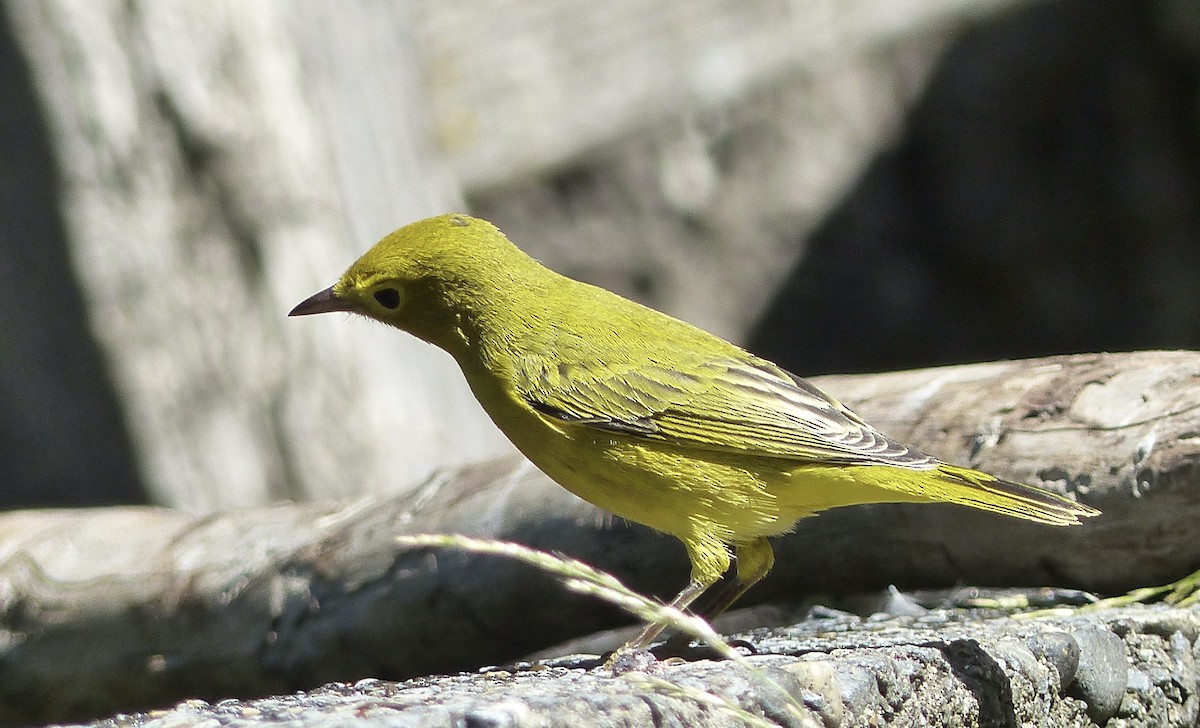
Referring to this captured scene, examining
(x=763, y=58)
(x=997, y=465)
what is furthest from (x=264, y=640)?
(x=763, y=58)

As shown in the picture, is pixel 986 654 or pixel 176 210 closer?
pixel 986 654

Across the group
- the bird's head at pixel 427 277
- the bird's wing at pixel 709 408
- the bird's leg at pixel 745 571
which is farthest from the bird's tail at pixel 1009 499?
the bird's head at pixel 427 277

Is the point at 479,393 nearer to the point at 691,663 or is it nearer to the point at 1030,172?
the point at 691,663

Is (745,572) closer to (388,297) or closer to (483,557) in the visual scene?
(483,557)

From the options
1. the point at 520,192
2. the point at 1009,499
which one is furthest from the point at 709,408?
the point at 520,192

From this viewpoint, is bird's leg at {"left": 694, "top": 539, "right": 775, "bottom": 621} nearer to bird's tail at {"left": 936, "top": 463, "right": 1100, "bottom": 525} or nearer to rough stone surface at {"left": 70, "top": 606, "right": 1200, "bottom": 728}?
rough stone surface at {"left": 70, "top": 606, "right": 1200, "bottom": 728}

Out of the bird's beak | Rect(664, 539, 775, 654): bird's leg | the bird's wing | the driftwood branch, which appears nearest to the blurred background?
the driftwood branch

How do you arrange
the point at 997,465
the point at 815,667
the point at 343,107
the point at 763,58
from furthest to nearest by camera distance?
the point at 763,58 → the point at 343,107 → the point at 997,465 → the point at 815,667

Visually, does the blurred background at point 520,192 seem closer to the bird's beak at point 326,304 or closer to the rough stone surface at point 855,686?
the bird's beak at point 326,304
